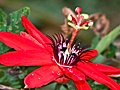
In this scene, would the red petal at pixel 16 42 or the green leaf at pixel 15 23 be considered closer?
the red petal at pixel 16 42

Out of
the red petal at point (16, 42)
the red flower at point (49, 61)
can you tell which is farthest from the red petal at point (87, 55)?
the red petal at point (16, 42)

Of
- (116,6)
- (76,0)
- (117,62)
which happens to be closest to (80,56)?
(117,62)

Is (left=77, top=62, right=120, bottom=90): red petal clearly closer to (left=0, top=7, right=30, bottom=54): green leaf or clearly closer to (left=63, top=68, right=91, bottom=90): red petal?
(left=63, top=68, right=91, bottom=90): red petal

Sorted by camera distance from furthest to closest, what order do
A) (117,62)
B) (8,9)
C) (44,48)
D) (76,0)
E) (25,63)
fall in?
1. (76,0)
2. (8,9)
3. (117,62)
4. (44,48)
5. (25,63)

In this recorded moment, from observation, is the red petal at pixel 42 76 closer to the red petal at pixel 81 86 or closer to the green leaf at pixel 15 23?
the red petal at pixel 81 86

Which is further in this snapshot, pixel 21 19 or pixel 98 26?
pixel 98 26

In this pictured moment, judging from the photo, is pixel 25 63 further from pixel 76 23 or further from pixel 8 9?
pixel 8 9

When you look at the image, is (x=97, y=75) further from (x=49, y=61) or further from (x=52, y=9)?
(x=52, y=9)

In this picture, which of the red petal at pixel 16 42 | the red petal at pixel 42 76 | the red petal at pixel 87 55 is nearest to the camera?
the red petal at pixel 42 76

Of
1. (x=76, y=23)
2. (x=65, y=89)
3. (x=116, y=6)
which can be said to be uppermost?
(x=116, y=6)
